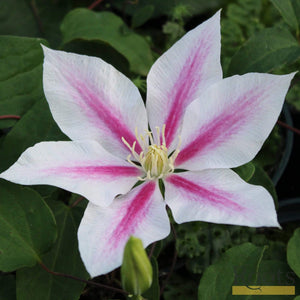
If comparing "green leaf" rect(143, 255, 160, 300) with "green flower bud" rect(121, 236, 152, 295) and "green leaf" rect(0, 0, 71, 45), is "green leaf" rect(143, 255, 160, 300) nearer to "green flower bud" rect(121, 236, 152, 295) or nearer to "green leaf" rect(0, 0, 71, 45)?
"green flower bud" rect(121, 236, 152, 295)

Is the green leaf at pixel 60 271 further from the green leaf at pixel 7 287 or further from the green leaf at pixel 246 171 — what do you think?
the green leaf at pixel 246 171

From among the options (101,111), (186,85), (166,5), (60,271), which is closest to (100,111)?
(101,111)

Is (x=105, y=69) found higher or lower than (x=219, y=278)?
higher

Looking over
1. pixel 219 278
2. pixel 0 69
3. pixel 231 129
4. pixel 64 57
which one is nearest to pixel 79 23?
pixel 0 69

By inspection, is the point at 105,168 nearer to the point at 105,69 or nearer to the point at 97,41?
the point at 105,69

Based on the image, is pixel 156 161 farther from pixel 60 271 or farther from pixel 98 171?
pixel 60 271

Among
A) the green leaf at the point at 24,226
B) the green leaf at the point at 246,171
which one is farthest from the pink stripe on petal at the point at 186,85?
the green leaf at the point at 24,226
